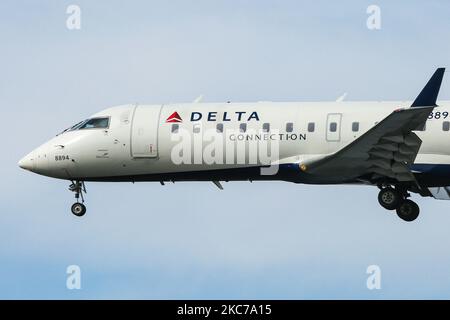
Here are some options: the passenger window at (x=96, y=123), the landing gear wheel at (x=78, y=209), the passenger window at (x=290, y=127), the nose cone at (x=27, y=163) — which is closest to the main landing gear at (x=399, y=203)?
the passenger window at (x=290, y=127)

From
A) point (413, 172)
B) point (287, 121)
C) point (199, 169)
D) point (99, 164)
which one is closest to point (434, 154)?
point (413, 172)

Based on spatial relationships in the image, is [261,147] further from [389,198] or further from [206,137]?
[389,198]

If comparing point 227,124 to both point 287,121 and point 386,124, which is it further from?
point 386,124

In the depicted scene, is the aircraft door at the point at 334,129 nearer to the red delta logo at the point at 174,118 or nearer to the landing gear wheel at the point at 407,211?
the landing gear wheel at the point at 407,211

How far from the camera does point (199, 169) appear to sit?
4978 centimetres

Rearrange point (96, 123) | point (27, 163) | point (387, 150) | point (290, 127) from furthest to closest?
point (27, 163), point (96, 123), point (290, 127), point (387, 150)

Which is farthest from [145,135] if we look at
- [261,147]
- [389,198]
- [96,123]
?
[389,198]

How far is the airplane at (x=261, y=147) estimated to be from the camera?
4784 centimetres

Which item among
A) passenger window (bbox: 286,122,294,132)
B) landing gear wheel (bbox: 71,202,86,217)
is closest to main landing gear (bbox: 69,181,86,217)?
landing gear wheel (bbox: 71,202,86,217)

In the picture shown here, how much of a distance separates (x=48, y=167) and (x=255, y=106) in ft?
28.6

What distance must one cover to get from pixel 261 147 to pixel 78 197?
820 cm

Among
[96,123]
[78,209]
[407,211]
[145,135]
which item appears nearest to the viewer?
[407,211]

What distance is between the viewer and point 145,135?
166ft

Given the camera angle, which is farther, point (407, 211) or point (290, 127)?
point (407, 211)
